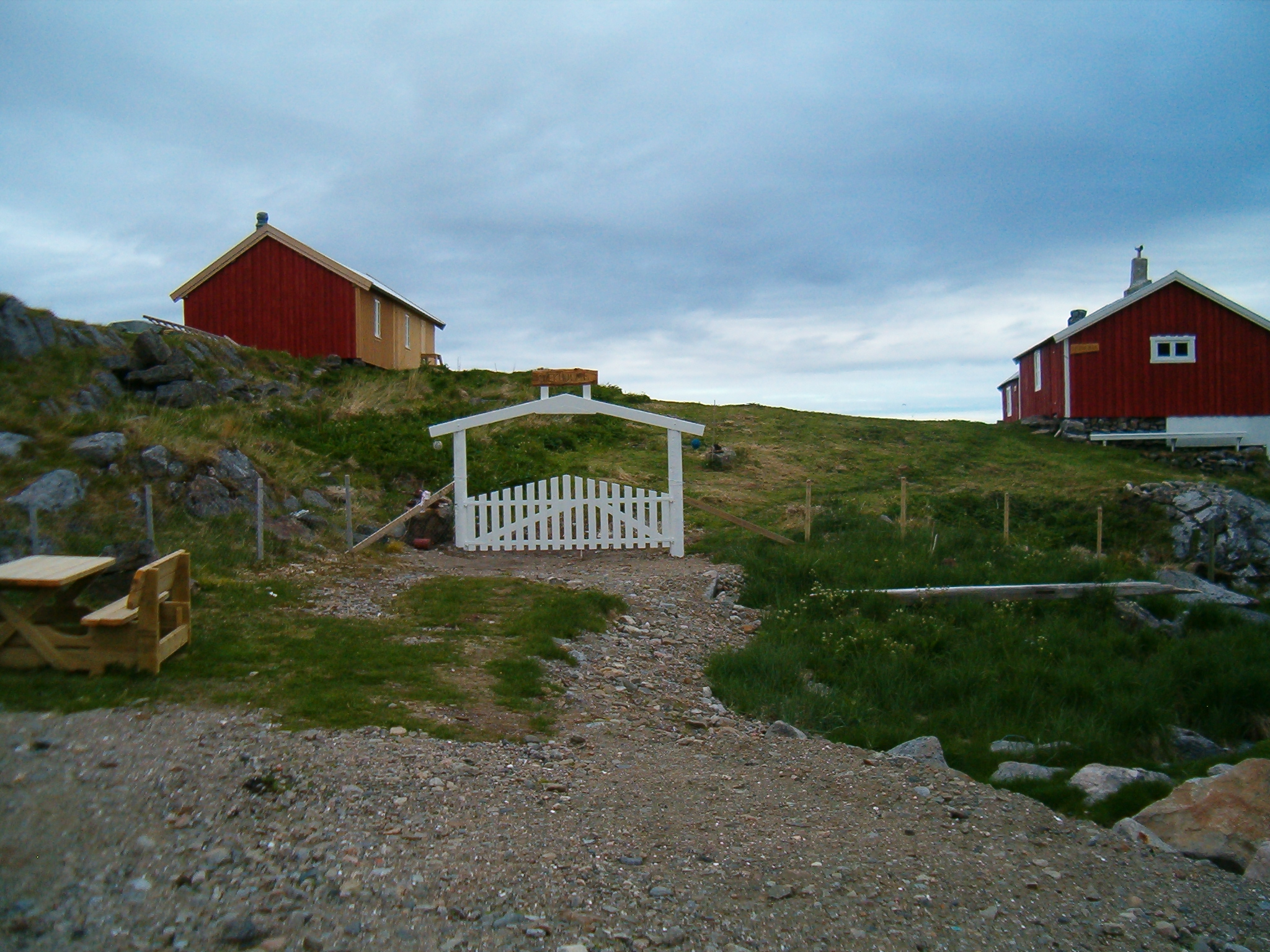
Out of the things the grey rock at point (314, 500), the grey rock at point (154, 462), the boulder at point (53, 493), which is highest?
the grey rock at point (154, 462)

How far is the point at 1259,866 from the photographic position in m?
4.24

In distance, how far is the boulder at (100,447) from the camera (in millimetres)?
11602

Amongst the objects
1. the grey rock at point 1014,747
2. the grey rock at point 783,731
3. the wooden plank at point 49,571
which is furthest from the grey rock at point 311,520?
the grey rock at point 1014,747

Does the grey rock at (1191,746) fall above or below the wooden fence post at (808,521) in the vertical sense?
below

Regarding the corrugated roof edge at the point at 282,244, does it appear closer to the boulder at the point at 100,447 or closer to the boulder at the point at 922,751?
the boulder at the point at 100,447

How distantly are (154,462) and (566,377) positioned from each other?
5.98 meters

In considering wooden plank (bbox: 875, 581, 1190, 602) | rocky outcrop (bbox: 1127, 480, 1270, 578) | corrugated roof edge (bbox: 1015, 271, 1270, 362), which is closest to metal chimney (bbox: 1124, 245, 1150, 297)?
corrugated roof edge (bbox: 1015, 271, 1270, 362)

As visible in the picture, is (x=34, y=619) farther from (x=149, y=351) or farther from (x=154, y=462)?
(x=149, y=351)

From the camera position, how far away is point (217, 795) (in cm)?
431

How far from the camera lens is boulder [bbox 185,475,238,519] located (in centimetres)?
1150

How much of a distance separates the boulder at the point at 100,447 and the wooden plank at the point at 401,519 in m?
3.30

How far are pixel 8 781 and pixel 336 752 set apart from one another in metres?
1.53

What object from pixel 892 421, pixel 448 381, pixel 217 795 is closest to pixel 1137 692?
pixel 217 795

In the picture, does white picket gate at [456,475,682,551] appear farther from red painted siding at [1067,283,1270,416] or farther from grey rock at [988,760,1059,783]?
red painted siding at [1067,283,1270,416]
